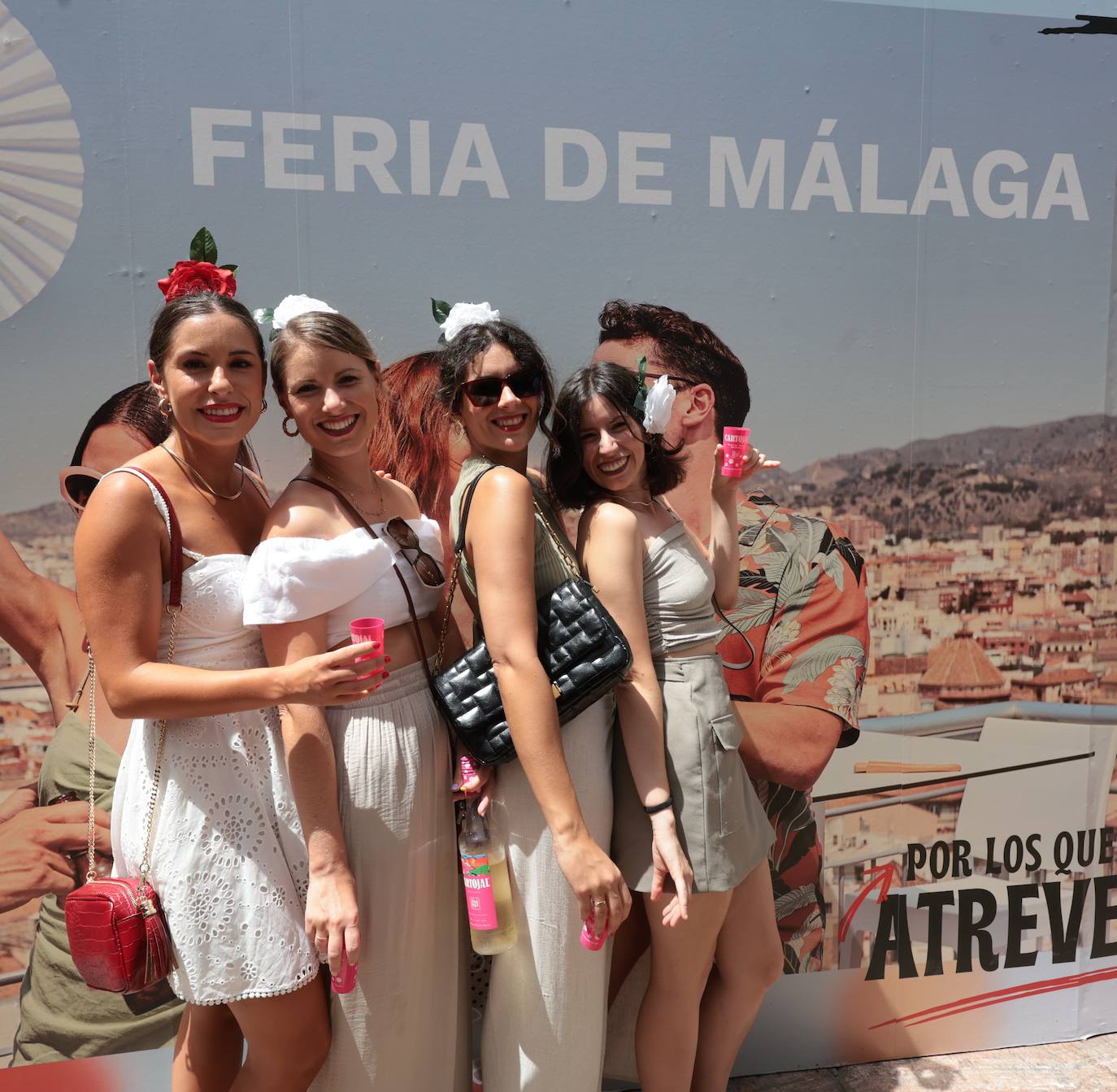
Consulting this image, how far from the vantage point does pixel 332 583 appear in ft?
5.79

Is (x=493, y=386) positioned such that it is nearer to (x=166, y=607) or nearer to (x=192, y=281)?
(x=192, y=281)

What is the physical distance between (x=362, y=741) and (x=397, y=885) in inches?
12.7

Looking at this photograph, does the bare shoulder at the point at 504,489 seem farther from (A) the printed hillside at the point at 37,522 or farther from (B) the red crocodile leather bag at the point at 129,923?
(A) the printed hillside at the point at 37,522

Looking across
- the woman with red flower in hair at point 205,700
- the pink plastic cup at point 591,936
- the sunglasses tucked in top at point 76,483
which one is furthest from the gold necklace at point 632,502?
the sunglasses tucked in top at point 76,483

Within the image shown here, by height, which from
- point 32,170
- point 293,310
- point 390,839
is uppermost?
point 32,170

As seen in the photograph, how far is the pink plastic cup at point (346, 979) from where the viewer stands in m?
1.78

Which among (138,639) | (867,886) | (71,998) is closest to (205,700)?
(138,639)

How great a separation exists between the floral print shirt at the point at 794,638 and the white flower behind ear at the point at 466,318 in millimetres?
1156

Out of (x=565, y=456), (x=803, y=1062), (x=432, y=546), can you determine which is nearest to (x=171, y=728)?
(x=432, y=546)

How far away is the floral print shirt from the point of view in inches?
111

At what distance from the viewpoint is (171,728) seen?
5.81 ft

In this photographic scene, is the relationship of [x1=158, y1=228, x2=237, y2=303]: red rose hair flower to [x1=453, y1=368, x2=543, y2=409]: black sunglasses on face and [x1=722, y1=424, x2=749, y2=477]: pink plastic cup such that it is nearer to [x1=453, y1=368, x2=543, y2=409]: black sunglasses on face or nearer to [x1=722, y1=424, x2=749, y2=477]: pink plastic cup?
[x1=453, y1=368, x2=543, y2=409]: black sunglasses on face

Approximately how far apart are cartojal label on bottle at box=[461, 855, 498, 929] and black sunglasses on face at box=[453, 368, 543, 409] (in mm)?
1009

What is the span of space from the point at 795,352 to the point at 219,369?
1.80 metres
